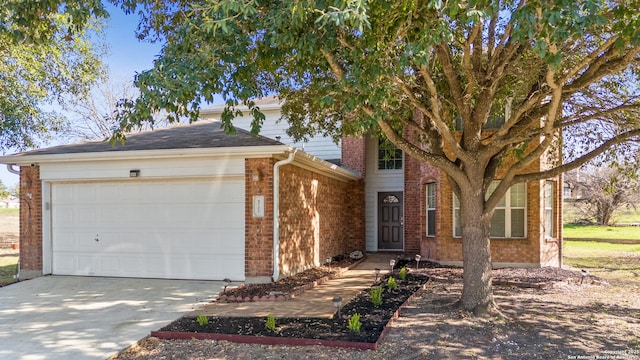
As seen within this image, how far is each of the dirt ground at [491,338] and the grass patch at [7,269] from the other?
21.6 feet

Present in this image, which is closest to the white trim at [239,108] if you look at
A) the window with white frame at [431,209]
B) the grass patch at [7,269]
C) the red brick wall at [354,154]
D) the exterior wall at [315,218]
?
the red brick wall at [354,154]

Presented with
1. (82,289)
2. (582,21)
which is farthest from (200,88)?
(82,289)

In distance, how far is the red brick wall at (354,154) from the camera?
1655 centimetres

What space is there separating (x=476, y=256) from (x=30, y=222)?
9.96 meters

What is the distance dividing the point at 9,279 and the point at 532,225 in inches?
504

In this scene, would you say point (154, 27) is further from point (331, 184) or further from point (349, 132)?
point (331, 184)

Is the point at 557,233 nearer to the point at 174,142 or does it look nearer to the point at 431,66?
the point at 431,66

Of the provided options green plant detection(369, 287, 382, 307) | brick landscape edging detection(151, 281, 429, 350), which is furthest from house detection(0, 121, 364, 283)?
brick landscape edging detection(151, 281, 429, 350)

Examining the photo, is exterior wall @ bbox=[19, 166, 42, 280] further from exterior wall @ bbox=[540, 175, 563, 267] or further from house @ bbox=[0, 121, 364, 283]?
exterior wall @ bbox=[540, 175, 563, 267]

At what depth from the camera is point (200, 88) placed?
5.20 m

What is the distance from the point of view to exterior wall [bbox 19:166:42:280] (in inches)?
413

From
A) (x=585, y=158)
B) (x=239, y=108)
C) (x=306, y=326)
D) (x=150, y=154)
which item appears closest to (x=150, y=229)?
(x=150, y=154)

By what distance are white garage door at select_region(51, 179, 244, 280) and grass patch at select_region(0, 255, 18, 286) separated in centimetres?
103

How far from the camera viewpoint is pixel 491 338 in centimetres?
586
